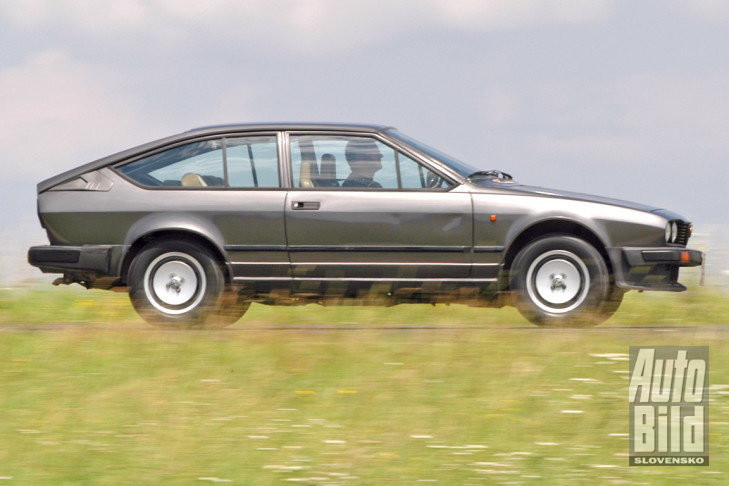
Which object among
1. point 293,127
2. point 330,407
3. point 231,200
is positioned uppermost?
point 293,127

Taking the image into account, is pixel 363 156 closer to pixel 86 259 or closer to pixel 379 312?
pixel 379 312

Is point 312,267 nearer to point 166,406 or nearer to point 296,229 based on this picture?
point 296,229

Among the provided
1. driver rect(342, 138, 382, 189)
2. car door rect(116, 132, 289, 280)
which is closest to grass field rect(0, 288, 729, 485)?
car door rect(116, 132, 289, 280)

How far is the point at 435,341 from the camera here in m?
8.68

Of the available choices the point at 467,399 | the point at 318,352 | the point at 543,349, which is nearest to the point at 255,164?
the point at 318,352

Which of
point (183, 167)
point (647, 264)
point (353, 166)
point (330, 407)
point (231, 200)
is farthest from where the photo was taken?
point (183, 167)

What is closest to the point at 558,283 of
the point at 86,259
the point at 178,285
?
the point at 178,285

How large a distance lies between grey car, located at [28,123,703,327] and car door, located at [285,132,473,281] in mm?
12

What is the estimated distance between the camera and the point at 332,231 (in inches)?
381

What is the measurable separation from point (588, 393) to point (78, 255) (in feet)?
15.5

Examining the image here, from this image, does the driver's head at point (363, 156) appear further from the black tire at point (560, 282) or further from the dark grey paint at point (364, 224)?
the black tire at point (560, 282)

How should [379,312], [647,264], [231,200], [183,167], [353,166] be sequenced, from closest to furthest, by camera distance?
[647,264] → [231,200] → [353,166] → [183,167] → [379,312]

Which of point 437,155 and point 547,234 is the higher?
point 437,155

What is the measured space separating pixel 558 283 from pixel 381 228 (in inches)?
61.1
